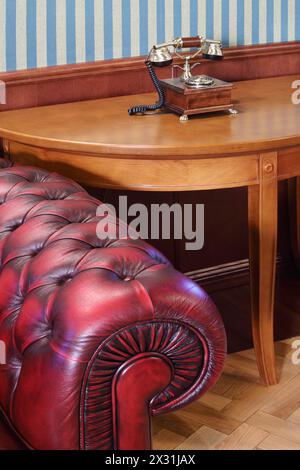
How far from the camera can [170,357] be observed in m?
1.18

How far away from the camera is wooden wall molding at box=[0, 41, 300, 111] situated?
7.68ft

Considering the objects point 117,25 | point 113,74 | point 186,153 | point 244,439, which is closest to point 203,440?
point 244,439

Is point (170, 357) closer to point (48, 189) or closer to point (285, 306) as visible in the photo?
point (48, 189)

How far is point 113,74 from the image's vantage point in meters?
2.47

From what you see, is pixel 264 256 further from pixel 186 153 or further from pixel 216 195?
pixel 216 195

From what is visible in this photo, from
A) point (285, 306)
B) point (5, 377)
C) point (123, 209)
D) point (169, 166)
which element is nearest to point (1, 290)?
point (5, 377)

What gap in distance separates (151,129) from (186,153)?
205 mm

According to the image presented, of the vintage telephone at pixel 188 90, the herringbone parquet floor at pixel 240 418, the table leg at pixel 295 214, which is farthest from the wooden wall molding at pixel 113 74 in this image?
the herringbone parquet floor at pixel 240 418

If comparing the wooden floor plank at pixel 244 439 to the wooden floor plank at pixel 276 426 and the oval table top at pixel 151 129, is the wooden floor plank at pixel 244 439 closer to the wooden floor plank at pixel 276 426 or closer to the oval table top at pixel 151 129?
the wooden floor plank at pixel 276 426

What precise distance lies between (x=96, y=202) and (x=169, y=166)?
0.47 m

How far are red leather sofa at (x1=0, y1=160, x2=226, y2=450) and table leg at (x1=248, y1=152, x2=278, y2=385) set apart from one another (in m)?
0.82

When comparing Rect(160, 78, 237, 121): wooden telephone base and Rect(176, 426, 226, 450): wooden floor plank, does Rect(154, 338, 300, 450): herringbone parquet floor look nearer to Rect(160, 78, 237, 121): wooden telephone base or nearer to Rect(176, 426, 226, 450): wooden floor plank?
Rect(176, 426, 226, 450): wooden floor plank

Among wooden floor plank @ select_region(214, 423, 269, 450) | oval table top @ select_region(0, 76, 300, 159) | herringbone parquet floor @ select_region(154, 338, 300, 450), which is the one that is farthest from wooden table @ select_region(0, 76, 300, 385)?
wooden floor plank @ select_region(214, 423, 269, 450)
